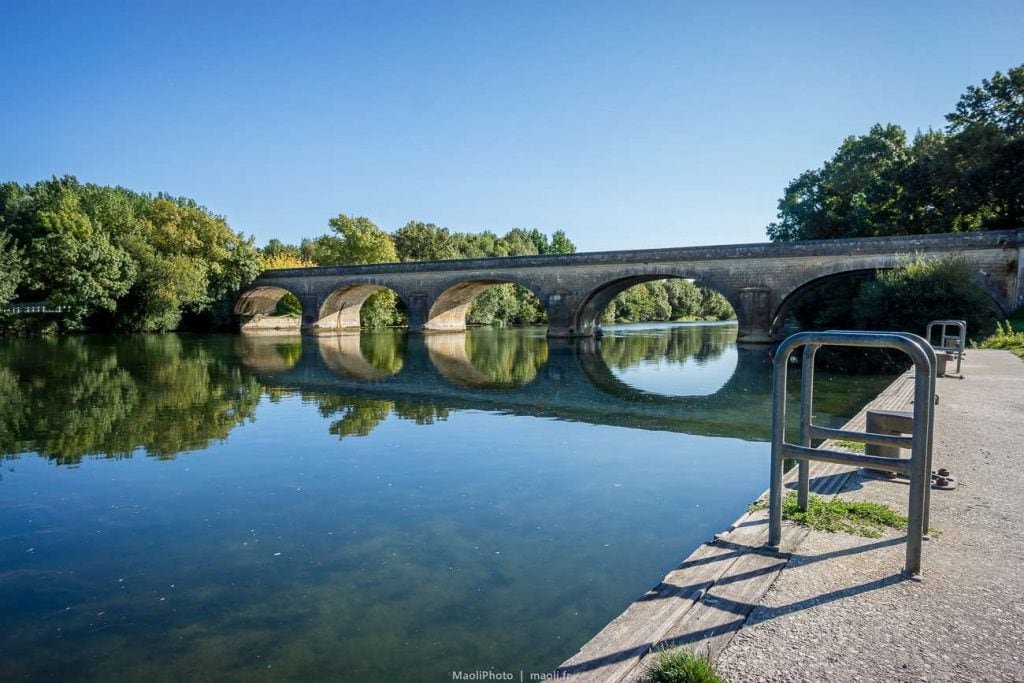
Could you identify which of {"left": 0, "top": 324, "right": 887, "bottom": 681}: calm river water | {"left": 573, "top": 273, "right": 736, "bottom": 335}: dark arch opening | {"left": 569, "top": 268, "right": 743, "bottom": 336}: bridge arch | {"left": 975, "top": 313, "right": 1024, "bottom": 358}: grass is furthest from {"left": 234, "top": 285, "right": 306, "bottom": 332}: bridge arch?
{"left": 975, "top": 313, "right": 1024, "bottom": 358}: grass

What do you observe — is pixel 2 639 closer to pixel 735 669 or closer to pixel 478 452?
pixel 735 669

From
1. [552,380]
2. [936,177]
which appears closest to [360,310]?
[552,380]

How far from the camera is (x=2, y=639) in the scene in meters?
3.64

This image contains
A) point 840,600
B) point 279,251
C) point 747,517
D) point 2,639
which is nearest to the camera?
point 840,600

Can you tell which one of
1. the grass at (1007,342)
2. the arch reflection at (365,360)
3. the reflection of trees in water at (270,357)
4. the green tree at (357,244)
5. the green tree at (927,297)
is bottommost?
the reflection of trees in water at (270,357)

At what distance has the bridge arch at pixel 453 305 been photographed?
40.3 meters

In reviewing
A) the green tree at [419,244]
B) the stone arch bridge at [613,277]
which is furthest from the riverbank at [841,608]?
the green tree at [419,244]

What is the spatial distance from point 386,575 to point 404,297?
124 feet

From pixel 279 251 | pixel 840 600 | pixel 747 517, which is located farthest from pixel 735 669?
pixel 279 251

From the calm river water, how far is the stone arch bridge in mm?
15634

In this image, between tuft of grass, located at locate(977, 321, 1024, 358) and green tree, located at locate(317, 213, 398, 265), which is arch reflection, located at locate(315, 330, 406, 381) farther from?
green tree, located at locate(317, 213, 398, 265)

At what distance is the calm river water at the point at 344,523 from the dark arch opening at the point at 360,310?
33034 millimetres

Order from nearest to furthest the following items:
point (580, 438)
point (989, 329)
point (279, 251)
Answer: point (580, 438), point (989, 329), point (279, 251)

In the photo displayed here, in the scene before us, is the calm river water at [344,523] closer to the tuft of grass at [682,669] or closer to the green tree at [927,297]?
the tuft of grass at [682,669]
